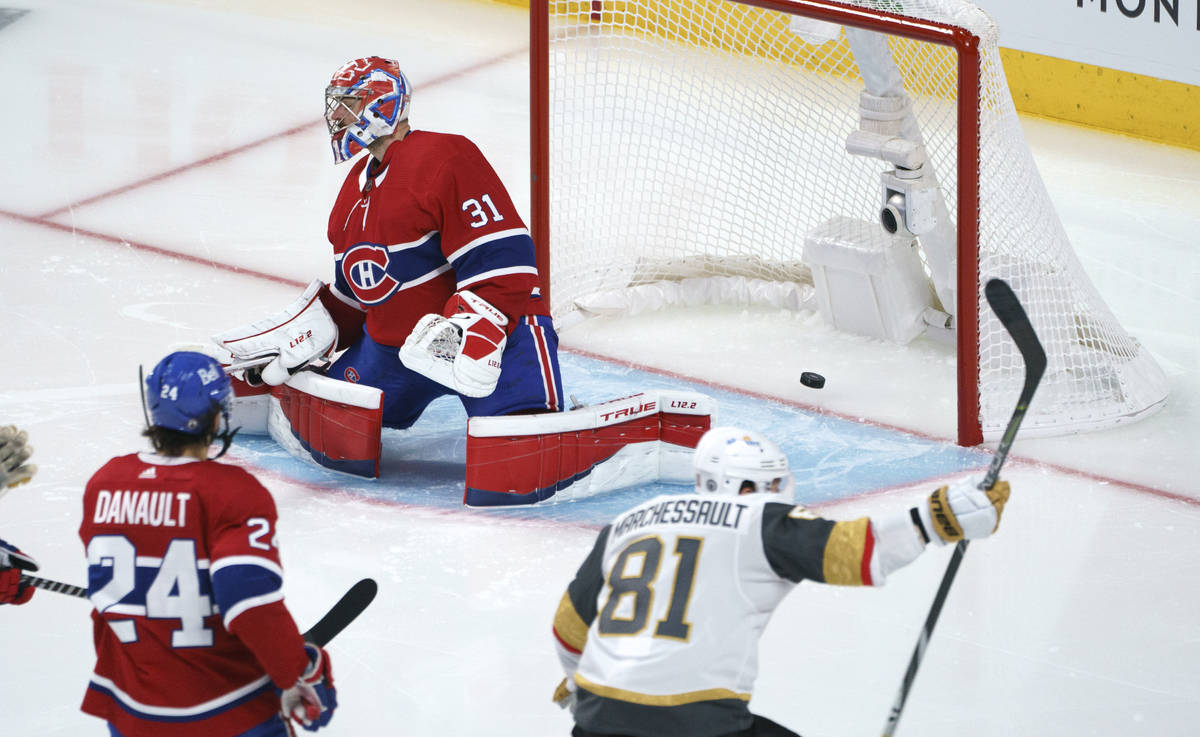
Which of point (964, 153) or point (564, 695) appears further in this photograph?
point (964, 153)

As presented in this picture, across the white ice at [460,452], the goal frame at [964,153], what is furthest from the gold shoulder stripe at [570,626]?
the goal frame at [964,153]

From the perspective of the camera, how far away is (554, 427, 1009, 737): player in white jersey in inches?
93.9

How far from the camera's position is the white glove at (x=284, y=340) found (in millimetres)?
4246

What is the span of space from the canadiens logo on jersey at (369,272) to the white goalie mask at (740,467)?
169 centimetres

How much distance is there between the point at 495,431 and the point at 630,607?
1.59 metres

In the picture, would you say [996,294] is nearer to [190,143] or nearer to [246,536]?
[246,536]

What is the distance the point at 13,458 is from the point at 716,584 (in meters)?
1.12

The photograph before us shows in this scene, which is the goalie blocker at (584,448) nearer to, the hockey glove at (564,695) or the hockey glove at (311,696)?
the hockey glove at (564,695)

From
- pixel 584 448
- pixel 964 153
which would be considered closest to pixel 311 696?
pixel 584 448

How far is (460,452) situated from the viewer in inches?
175

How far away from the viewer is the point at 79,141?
6.87 metres

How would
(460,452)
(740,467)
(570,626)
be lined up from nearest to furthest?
(740,467) < (570,626) < (460,452)

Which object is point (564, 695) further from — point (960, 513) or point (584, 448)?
point (584, 448)

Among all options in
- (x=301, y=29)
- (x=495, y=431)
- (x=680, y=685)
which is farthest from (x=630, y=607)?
(x=301, y=29)
